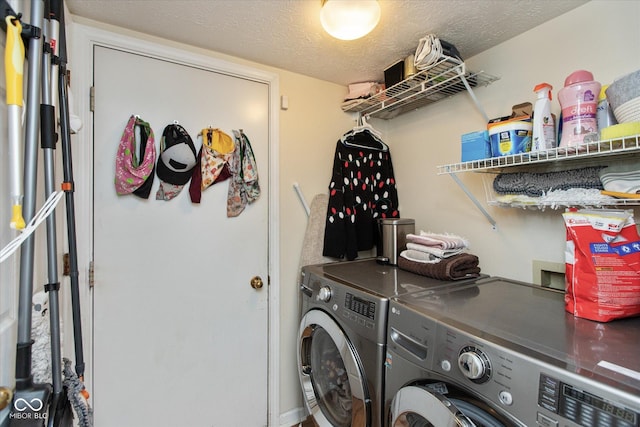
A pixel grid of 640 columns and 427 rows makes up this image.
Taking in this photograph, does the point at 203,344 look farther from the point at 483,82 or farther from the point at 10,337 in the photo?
the point at 483,82

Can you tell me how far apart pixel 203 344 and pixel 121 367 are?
0.38m

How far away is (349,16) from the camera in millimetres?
1167

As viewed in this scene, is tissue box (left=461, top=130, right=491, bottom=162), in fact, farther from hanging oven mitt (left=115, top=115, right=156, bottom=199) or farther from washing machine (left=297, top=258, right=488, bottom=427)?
hanging oven mitt (left=115, top=115, right=156, bottom=199)

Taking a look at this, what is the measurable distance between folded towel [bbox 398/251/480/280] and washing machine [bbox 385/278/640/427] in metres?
0.21

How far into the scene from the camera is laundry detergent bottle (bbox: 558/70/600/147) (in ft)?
3.49

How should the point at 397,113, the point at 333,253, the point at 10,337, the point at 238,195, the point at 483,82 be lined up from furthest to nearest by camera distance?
the point at 397,113
the point at 333,253
the point at 238,195
the point at 483,82
the point at 10,337

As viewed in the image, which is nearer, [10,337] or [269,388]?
[10,337]

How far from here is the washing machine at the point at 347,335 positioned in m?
1.17

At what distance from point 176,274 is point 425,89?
1.67 metres

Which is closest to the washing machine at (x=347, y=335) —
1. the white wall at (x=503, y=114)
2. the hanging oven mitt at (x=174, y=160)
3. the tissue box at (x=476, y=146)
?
the white wall at (x=503, y=114)

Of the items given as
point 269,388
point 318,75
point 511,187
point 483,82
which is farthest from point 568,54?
point 269,388

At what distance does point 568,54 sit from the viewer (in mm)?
1308

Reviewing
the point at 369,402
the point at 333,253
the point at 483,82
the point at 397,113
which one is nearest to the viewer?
the point at 369,402

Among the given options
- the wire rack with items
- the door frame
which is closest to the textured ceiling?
the door frame
